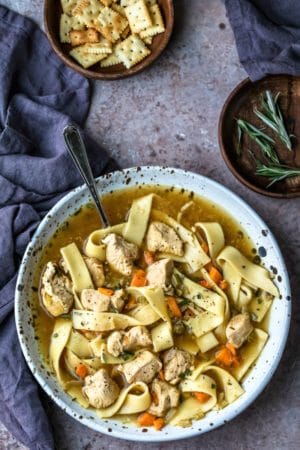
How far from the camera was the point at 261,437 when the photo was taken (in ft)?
18.2

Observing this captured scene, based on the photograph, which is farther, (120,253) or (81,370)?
(81,370)

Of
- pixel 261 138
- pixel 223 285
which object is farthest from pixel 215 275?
pixel 261 138

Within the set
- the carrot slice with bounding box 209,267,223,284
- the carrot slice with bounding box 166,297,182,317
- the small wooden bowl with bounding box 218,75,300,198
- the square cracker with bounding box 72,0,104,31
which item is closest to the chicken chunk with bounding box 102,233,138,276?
the carrot slice with bounding box 166,297,182,317

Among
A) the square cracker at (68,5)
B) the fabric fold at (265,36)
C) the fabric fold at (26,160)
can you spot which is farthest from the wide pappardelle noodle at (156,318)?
the square cracker at (68,5)

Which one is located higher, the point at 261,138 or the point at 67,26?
the point at 67,26

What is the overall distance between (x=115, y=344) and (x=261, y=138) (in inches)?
74.8

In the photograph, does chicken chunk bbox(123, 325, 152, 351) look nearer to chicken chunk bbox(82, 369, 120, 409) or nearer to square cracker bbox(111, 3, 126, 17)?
chicken chunk bbox(82, 369, 120, 409)

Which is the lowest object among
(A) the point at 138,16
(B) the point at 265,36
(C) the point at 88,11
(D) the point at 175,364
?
(D) the point at 175,364

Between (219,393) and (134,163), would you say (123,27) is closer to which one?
(134,163)

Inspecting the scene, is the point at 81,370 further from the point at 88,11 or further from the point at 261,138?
the point at 88,11

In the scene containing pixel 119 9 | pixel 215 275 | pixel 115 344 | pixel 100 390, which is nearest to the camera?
pixel 100 390

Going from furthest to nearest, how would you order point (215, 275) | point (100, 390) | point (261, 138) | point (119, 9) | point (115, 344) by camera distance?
point (119, 9) → point (261, 138) → point (215, 275) → point (115, 344) → point (100, 390)

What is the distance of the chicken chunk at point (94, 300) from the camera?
526 centimetres

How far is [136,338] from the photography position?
17.3 ft
